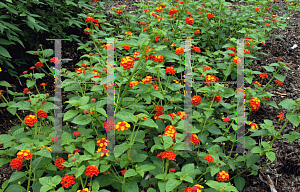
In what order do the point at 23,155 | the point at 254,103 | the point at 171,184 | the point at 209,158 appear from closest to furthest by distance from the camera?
the point at 171,184 < the point at 23,155 < the point at 209,158 < the point at 254,103

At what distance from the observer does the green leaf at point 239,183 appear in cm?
181

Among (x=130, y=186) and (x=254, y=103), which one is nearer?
(x=130, y=186)

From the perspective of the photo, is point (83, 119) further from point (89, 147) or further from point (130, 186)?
point (130, 186)

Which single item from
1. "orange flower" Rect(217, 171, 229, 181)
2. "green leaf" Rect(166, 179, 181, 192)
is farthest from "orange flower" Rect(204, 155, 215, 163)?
"green leaf" Rect(166, 179, 181, 192)

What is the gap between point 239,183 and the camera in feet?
5.98

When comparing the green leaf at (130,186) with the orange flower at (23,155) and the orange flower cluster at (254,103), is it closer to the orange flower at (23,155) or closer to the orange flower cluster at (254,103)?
the orange flower at (23,155)

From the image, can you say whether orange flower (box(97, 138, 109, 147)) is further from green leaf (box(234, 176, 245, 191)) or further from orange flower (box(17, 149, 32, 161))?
green leaf (box(234, 176, 245, 191))

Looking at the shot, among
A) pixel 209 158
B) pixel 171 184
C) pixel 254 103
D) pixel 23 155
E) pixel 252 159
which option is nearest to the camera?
pixel 171 184

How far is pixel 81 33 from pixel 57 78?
7.21 feet

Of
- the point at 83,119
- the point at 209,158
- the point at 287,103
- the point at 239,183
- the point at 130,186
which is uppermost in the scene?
the point at 287,103

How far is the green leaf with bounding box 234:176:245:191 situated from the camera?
1.81m

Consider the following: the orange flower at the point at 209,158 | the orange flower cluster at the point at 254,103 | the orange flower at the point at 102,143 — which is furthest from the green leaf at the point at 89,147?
the orange flower cluster at the point at 254,103

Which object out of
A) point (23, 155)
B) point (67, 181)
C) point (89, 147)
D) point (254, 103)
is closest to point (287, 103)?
point (254, 103)

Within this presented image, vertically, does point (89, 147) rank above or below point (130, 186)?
above
